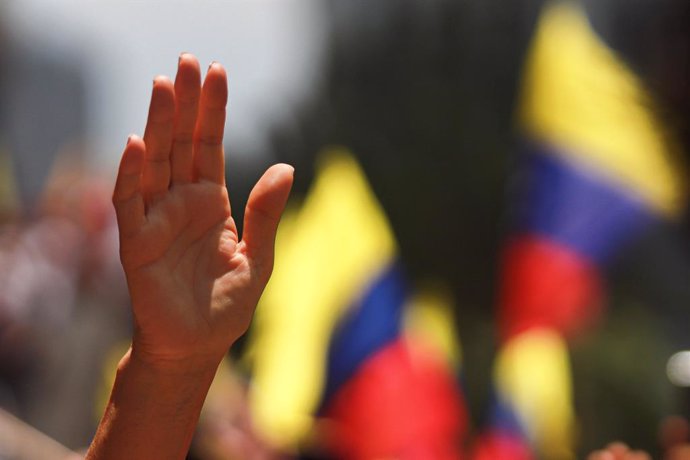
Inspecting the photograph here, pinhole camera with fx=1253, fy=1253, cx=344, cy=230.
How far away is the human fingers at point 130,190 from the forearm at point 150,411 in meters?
0.22

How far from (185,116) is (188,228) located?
0.63ft

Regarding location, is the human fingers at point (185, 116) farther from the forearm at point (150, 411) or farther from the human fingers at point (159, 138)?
the forearm at point (150, 411)

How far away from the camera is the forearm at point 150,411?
6.69 feet

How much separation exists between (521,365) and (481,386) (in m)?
1.15

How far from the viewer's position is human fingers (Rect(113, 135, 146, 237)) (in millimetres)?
2031

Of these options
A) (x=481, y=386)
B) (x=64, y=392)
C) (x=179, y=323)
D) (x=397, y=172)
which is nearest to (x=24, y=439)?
(x=179, y=323)

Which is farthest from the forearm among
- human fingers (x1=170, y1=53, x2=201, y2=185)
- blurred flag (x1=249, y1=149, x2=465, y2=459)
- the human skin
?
blurred flag (x1=249, y1=149, x2=465, y2=459)

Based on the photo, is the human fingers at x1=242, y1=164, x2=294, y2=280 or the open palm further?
the human fingers at x1=242, y1=164, x2=294, y2=280

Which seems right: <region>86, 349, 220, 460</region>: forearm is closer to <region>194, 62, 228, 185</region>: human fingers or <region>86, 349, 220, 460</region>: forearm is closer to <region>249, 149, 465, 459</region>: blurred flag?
<region>194, 62, 228, 185</region>: human fingers

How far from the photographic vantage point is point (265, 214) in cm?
219

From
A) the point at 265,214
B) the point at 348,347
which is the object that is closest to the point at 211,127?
the point at 265,214

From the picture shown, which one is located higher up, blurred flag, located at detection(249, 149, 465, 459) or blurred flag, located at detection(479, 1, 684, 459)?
blurred flag, located at detection(479, 1, 684, 459)

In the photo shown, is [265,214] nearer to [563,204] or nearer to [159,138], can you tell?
[159,138]

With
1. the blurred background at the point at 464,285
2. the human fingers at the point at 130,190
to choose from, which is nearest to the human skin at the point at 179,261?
the human fingers at the point at 130,190
